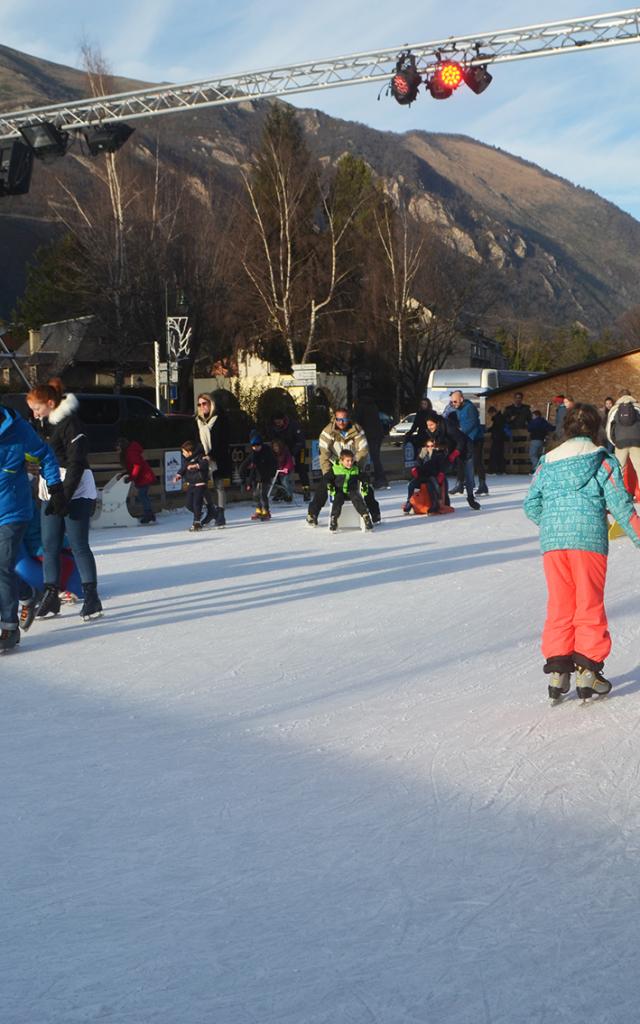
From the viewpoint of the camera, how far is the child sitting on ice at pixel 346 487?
14023 mm

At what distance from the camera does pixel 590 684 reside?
18.9 feet

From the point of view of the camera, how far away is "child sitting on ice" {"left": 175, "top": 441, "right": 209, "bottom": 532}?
14.7m

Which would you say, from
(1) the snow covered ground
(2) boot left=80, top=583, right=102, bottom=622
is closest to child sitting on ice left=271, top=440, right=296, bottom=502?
(2) boot left=80, top=583, right=102, bottom=622

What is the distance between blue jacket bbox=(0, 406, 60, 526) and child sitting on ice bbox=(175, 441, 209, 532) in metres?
7.28

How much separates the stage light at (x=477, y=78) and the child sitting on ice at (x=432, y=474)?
14.6ft

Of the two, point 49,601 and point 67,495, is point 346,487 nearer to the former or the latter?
point 49,601

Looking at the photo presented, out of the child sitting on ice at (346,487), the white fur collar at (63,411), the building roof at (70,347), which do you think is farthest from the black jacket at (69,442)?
the building roof at (70,347)

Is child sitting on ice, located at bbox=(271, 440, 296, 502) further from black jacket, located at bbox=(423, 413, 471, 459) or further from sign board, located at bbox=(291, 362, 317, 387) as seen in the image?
sign board, located at bbox=(291, 362, 317, 387)

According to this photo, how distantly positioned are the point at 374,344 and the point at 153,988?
5065 centimetres

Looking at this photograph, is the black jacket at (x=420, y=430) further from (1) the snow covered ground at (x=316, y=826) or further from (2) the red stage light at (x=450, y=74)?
(1) the snow covered ground at (x=316, y=826)

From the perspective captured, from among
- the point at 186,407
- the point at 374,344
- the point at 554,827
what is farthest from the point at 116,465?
the point at 374,344

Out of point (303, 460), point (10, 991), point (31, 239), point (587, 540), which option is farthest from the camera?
point (31, 239)

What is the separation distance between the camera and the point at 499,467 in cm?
2664

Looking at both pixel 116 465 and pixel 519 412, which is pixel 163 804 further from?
pixel 519 412
